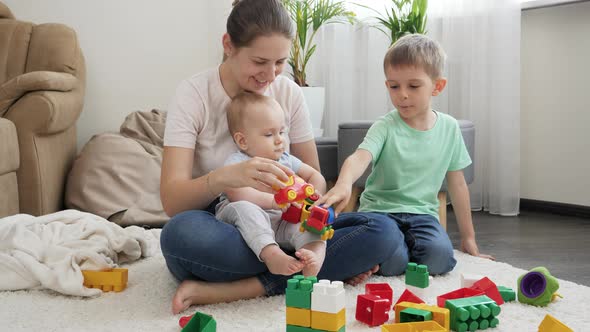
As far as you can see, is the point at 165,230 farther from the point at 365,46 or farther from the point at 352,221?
the point at 365,46

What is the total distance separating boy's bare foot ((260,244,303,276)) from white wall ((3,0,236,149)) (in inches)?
93.2

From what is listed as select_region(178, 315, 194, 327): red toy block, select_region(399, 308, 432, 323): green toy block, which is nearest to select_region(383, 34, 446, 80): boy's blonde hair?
select_region(399, 308, 432, 323): green toy block

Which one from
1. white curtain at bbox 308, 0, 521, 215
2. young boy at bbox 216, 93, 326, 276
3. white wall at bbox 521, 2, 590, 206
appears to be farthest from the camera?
white curtain at bbox 308, 0, 521, 215

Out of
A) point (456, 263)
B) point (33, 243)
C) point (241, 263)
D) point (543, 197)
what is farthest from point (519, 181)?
point (33, 243)

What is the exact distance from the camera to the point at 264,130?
1499mm

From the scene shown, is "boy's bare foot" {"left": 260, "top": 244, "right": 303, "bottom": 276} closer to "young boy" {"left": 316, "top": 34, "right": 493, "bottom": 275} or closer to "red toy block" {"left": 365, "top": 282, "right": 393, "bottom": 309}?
"red toy block" {"left": 365, "top": 282, "right": 393, "bottom": 309}

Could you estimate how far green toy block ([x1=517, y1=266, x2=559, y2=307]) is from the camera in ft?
4.79

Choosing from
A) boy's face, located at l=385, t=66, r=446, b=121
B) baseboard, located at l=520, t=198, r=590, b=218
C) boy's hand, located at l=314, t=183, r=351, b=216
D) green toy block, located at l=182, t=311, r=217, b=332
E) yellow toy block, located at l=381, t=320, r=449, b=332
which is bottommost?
baseboard, located at l=520, t=198, r=590, b=218

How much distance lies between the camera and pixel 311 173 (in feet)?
5.32

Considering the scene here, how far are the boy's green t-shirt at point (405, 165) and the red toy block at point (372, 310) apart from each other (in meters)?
0.57

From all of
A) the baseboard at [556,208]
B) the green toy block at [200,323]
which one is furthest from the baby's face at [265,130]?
the baseboard at [556,208]

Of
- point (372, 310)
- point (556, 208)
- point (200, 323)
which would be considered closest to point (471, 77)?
point (556, 208)

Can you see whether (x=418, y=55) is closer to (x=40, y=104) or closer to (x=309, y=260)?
(x=309, y=260)

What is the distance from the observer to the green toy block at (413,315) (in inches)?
48.7
